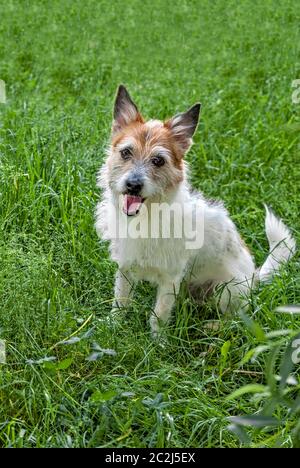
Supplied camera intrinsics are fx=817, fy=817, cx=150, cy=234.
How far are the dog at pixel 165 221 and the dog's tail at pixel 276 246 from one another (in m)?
0.08

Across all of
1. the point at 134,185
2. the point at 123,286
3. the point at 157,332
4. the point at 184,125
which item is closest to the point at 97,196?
the point at 123,286

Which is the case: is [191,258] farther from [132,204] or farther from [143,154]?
[143,154]

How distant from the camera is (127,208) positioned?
4176mm

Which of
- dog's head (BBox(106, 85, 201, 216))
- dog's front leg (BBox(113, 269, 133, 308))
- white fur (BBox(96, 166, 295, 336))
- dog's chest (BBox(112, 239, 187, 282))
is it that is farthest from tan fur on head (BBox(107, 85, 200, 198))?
dog's front leg (BBox(113, 269, 133, 308))

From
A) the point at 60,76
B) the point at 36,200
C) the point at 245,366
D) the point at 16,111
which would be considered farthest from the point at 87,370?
the point at 60,76

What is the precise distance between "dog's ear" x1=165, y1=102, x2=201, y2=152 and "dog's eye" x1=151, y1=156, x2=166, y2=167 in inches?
8.2

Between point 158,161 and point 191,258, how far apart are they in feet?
2.09

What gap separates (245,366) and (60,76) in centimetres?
424

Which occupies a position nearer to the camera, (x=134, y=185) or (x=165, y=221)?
(x=134, y=185)

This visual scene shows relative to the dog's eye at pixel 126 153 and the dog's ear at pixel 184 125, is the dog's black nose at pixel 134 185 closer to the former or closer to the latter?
the dog's eye at pixel 126 153

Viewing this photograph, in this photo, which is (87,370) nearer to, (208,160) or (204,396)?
(204,396)

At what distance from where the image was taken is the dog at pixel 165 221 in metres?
4.20

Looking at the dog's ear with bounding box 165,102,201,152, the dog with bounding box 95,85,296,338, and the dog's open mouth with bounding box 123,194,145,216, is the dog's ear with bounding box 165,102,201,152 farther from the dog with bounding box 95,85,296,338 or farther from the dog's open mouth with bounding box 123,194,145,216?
the dog's open mouth with bounding box 123,194,145,216

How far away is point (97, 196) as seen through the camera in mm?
5195
